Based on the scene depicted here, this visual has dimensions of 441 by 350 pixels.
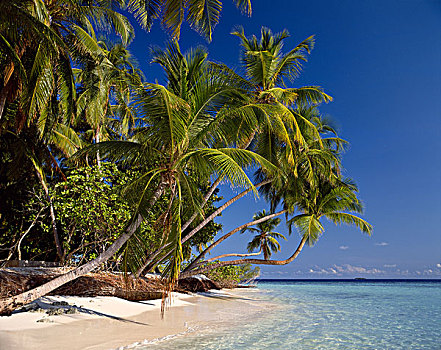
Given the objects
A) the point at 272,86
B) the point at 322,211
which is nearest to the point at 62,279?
the point at 272,86

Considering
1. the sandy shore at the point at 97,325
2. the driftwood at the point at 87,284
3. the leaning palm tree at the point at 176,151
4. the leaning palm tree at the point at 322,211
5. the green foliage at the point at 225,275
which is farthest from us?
the green foliage at the point at 225,275

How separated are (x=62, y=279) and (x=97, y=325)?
142 cm

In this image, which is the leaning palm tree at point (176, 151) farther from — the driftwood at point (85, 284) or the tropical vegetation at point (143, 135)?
the driftwood at point (85, 284)

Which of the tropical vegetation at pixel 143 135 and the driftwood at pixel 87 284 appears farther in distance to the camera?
the driftwood at pixel 87 284

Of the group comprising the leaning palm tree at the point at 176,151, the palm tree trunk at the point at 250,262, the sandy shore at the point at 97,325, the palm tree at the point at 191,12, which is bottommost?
the sandy shore at the point at 97,325

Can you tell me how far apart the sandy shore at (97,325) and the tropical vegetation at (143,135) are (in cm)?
68

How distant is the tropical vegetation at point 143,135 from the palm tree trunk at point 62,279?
0.07ft

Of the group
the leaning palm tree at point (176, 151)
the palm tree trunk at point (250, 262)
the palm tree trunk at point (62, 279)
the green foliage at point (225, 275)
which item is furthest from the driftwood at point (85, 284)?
the green foliage at point (225, 275)

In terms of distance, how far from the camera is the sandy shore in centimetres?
573

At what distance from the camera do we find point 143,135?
27.0ft

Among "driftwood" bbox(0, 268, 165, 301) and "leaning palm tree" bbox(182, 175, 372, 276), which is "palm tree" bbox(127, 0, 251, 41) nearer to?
"driftwood" bbox(0, 268, 165, 301)

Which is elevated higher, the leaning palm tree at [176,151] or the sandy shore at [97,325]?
the leaning palm tree at [176,151]

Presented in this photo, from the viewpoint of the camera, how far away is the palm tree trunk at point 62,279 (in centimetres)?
631

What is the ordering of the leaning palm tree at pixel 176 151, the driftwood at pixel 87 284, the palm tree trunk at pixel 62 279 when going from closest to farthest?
the palm tree trunk at pixel 62 279
the leaning palm tree at pixel 176 151
the driftwood at pixel 87 284
